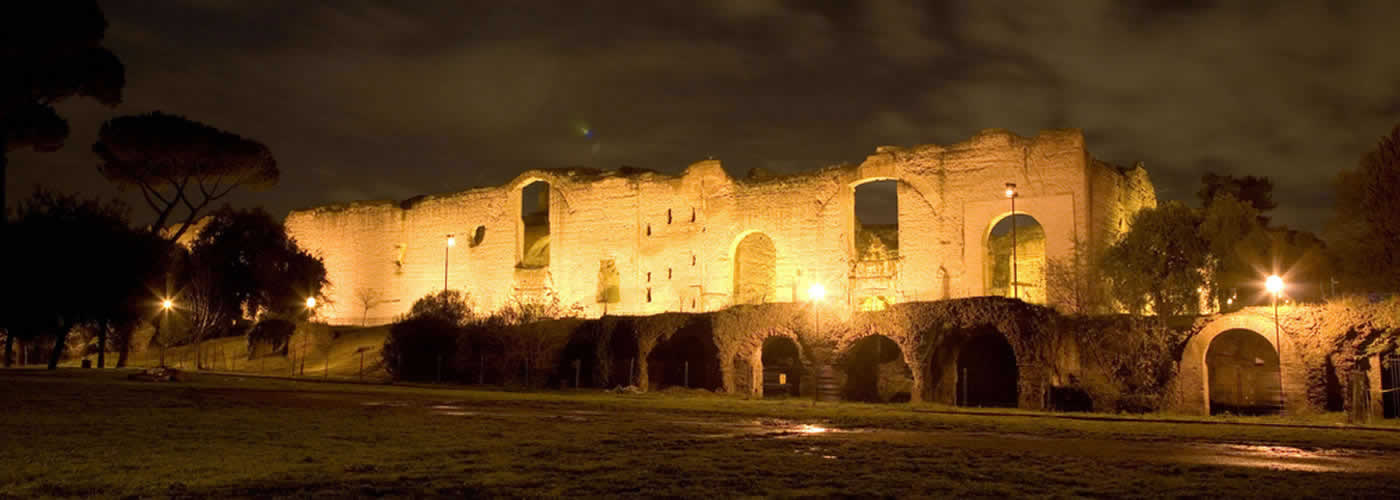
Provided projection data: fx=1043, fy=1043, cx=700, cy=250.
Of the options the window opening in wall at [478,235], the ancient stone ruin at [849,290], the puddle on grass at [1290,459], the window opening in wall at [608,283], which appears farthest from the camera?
the window opening in wall at [478,235]

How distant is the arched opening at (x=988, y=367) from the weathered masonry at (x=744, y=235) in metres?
1.85

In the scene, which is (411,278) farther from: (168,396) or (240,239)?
(168,396)

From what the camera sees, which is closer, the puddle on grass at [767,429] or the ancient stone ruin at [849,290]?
the puddle on grass at [767,429]

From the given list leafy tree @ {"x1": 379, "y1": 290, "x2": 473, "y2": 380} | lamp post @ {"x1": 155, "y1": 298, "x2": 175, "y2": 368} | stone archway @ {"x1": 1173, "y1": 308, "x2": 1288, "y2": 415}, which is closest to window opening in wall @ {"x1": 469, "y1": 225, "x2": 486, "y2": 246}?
leafy tree @ {"x1": 379, "y1": 290, "x2": 473, "y2": 380}

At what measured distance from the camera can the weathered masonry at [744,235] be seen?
3222 cm

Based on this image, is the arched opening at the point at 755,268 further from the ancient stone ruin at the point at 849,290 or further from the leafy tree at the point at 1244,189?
the leafy tree at the point at 1244,189

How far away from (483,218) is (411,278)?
487cm

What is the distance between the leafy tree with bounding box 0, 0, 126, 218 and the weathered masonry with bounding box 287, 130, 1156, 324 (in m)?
16.3

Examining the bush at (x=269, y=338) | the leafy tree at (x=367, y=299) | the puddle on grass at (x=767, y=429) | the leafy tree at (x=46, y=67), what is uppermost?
the leafy tree at (x=46, y=67)

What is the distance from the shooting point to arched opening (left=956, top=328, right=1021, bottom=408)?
2761cm

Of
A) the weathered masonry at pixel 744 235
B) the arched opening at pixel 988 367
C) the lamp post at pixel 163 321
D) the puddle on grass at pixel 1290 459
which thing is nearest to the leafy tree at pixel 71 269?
the lamp post at pixel 163 321

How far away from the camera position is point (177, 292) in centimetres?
3800

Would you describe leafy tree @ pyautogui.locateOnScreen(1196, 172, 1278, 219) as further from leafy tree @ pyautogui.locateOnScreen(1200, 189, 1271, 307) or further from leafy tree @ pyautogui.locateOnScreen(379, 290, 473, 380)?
leafy tree @ pyautogui.locateOnScreen(379, 290, 473, 380)

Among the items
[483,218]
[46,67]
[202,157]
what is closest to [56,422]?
[46,67]
